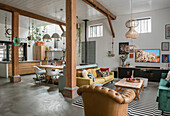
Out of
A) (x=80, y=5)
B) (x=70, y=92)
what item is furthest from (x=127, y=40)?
(x=70, y=92)

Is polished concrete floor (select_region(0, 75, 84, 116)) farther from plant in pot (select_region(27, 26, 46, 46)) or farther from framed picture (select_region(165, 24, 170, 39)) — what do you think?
framed picture (select_region(165, 24, 170, 39))

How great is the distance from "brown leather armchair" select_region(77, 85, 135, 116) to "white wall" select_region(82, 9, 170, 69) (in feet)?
18.3

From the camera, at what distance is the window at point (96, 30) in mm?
8573

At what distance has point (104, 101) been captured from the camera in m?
2.04

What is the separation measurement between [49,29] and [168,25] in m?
9.07

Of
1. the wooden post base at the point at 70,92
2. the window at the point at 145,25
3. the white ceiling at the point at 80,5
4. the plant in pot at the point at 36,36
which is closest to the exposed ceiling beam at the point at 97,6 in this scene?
the white ceiling at the point at 80,5

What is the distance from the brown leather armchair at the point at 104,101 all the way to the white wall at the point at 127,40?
18.3 feet

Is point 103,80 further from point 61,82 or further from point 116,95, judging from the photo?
point 116,95

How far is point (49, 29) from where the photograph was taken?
458 inches

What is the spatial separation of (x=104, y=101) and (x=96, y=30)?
23.5ft

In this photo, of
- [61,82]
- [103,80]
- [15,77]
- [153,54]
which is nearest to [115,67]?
[153,54]

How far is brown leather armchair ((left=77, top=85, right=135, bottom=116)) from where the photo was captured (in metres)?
1.96

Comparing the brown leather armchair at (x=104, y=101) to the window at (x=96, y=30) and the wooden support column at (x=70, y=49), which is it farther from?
the window at (x=96, y=30)

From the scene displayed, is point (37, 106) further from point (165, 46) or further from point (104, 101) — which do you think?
point (165, 46)
